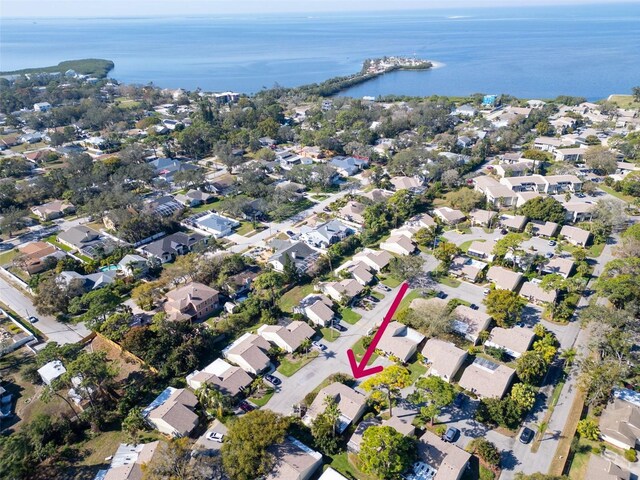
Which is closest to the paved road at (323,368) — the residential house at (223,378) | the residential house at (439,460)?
the residential house at (223,378)

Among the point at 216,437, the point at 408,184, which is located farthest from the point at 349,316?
the point at 408,184

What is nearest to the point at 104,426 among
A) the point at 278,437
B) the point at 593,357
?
the point at 278,437

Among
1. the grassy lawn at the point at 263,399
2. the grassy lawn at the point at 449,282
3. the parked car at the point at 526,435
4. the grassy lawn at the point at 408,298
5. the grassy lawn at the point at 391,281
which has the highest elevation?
the parked car at the point at 526,435

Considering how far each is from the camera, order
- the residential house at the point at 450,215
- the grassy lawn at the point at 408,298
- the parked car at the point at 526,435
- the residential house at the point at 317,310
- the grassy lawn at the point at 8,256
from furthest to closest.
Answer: the residential house at the point at 450,215
the grassy lawn at the point at 8,256
the grassy lawn at the point at 408,298
the residential house at the point at 317,310
the parked car at the point at 526,435

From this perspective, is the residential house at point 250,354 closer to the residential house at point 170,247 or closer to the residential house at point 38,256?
the residential house at point 170,247

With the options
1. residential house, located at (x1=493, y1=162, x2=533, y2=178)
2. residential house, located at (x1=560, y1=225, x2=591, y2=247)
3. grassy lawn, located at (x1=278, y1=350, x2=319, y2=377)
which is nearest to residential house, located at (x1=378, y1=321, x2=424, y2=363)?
grassy lawn, located at (x1=278, y1=350, x2=319, y2=377)

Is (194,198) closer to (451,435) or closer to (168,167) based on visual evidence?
(168,167)
